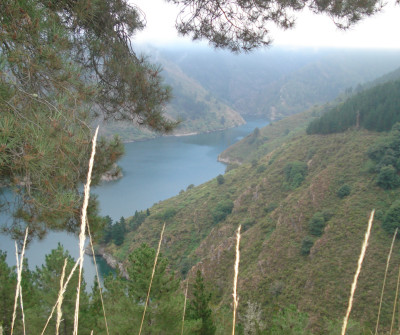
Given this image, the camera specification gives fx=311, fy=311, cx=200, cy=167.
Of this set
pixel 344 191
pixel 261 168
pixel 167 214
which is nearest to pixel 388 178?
pixel 344 191

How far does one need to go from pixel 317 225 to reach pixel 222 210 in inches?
433

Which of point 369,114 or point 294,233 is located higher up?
point 369,114

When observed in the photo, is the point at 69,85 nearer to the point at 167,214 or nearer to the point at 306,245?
the point at 306,245

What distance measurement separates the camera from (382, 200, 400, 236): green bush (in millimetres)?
16391

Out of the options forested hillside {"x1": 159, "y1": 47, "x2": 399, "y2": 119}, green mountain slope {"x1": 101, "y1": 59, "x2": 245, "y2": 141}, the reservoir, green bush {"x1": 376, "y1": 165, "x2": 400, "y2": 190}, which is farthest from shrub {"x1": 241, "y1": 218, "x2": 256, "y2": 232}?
forested hillside {"x1": 159, "y1": 47, "x2": 399, "y2": 119}

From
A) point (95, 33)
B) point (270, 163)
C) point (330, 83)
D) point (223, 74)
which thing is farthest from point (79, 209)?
point (223, 74)

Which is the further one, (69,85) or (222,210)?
(222,210)

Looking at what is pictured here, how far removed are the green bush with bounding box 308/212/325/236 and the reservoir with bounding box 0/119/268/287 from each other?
1514 centimetres

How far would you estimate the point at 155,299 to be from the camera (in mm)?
5402

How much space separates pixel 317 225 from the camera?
1972cm

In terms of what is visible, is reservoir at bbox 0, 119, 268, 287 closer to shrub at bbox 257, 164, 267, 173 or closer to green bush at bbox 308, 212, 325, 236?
shrub at bbox 257, 164, 267, 173

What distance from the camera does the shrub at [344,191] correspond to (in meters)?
21.5

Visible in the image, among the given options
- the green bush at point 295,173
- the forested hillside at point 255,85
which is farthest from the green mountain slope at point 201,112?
the green bush at point 295,173

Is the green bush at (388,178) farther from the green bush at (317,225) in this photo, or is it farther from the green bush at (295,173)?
the green bush at (295,173)
